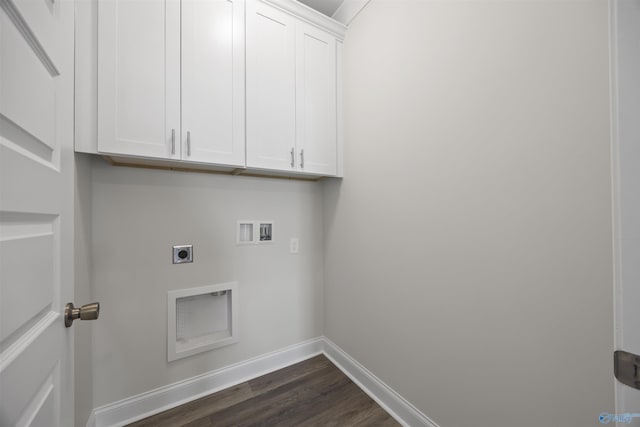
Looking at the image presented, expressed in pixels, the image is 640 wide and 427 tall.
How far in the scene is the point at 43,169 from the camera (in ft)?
1.84

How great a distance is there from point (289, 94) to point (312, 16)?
62 centimetres

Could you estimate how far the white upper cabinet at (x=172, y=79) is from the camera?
3.84ft

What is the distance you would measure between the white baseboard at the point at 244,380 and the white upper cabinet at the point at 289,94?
146cm

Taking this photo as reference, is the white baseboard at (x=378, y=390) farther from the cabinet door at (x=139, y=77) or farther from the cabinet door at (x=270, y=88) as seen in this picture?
the cabinet door at (x=139, y=77)

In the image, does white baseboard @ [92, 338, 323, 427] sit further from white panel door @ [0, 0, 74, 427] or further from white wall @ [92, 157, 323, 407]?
white panel door @ [0, 0, 74, 427]

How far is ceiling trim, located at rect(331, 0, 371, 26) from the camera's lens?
171cm

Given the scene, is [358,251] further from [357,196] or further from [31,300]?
[31,300]

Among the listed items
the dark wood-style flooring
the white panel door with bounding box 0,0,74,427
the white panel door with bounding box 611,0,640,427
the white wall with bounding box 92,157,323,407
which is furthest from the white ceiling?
the dark wood-style flooring

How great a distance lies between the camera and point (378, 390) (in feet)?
5.19

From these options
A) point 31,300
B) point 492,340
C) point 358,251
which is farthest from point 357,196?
point 31,300

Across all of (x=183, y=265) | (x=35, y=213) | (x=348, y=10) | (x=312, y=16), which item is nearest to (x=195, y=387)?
(x=183, y=265)

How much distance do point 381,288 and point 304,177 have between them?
104cm

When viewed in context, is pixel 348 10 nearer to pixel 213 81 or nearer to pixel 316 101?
pixel 316 101

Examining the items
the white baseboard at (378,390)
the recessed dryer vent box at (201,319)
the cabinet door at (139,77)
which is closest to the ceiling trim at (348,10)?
the cabinet door at (139,77)
